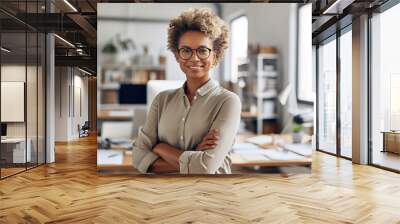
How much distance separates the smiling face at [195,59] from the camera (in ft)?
17.5

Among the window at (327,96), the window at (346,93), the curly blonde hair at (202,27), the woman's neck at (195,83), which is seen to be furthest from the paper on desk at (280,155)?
the window at (327,96)

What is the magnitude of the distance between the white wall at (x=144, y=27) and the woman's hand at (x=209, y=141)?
2.50ft

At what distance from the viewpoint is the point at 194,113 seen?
5324 millimetres

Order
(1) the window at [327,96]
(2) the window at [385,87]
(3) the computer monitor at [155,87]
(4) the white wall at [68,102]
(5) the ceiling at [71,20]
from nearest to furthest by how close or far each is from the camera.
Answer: (3) the computer monitor at [155,87] → (5) the ceiling at [71,20] → (2) the window at [385,87] → (4) the white wall at [68,102] → (1) the window at [327,96]

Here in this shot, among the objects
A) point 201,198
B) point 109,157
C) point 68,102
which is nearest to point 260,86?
point 201,198

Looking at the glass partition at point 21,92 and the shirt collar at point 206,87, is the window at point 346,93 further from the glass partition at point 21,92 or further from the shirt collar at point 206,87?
the glass partition at point 21,92

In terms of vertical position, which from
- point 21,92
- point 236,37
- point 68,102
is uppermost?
Result: point 236,37

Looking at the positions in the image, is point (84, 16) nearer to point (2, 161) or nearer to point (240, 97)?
point (2, 161)

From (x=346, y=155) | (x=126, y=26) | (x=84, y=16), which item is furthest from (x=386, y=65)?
(x=84, y=16)

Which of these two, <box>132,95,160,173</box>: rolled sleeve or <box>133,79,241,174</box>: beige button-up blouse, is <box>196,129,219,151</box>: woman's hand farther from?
<box>132,95,160,173</box>: rolled sleeve

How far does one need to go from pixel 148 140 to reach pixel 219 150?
0.95 metres

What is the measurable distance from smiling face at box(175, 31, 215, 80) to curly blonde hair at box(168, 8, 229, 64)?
0.06 meters

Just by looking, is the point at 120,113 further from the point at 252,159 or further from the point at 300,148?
the point at 300,148

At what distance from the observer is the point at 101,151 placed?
557 cm
